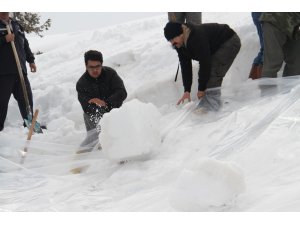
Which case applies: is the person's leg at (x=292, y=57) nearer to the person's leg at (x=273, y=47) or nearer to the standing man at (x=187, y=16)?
the person's leg at (x=273, y=47)

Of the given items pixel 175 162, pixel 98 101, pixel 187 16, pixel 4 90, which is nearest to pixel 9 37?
pixel 4 90

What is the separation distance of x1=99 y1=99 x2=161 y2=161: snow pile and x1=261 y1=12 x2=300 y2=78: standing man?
1309 millimetres

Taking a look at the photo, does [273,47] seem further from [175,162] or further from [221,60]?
[175,162]

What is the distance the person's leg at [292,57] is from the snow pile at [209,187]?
2.29 meters

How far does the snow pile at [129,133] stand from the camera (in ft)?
10.3

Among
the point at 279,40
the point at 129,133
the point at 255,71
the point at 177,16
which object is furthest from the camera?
the point at 177,16

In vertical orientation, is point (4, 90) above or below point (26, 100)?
above

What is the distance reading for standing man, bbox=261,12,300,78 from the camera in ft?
12.5

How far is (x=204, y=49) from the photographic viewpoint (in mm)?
3793

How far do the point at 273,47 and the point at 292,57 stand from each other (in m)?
0.29

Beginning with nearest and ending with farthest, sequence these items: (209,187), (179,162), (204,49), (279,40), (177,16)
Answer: (209,187)
(179,162)
(204,49)
(279,40)
(177,16)

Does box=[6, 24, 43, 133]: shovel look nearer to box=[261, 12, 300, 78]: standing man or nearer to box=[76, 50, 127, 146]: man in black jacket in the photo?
box=[76, 50, 127, 146]: man in black jacket

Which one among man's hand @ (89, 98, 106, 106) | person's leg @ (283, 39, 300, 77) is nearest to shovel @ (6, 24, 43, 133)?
man's hand @ (89, 98, 106, 106)
